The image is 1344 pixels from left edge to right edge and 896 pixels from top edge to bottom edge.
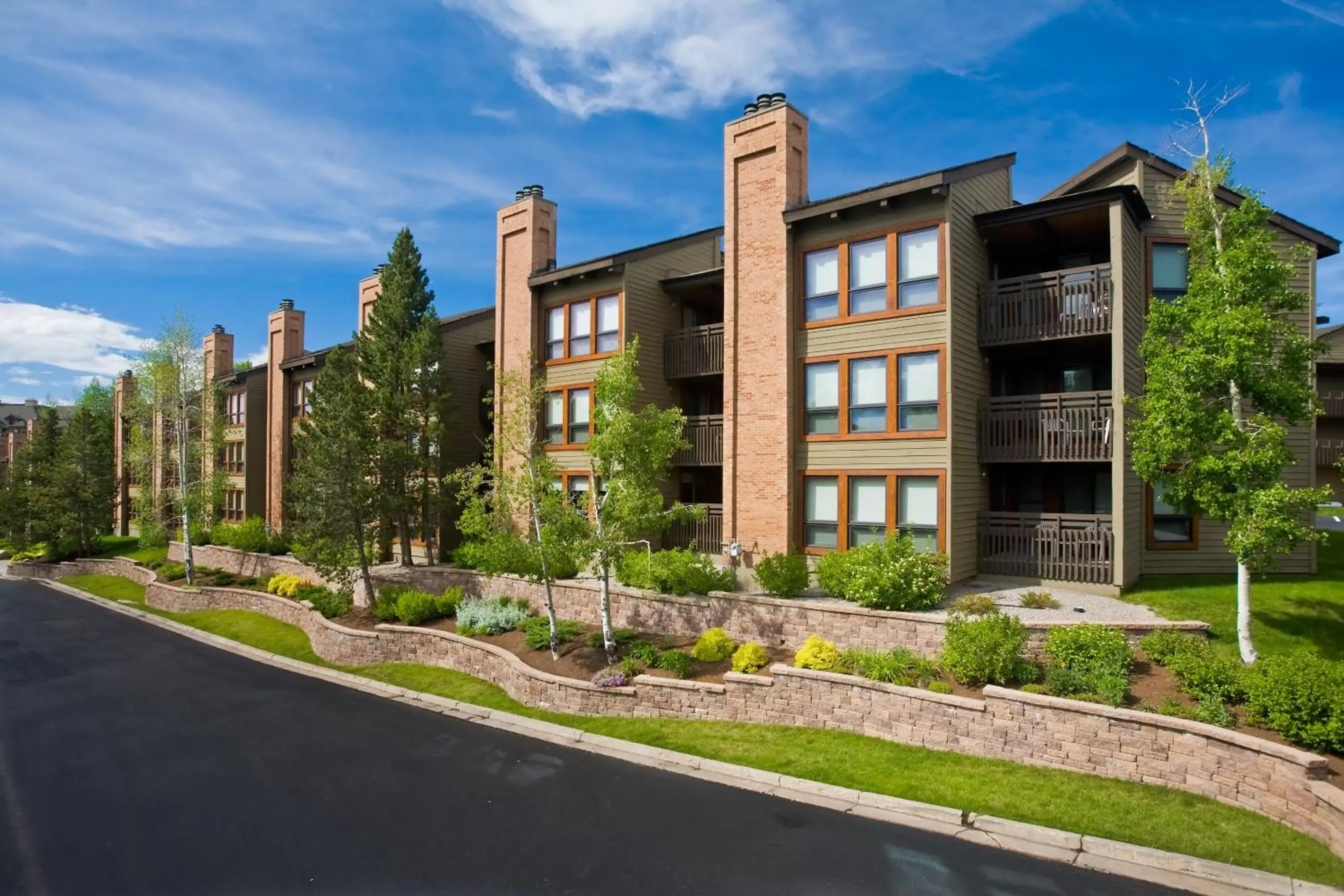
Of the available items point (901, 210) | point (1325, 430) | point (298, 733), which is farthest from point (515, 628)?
point (1325, 430)

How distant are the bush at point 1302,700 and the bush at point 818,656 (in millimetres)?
6432

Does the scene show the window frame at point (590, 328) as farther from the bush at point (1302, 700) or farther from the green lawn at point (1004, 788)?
the bush at point (1302, 700)

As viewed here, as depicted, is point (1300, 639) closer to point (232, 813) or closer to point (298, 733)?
point (232, 813)

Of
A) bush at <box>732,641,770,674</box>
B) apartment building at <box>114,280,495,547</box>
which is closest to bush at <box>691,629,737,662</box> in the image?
bush at <box>732,641,770,674</box>

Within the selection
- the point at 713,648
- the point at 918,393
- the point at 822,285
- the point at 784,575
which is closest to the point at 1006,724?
the point at 784,575

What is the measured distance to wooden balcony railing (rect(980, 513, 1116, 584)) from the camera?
16.8 meters

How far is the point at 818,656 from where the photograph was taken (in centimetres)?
1455

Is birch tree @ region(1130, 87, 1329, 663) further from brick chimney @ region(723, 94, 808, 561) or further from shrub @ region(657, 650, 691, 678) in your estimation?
shrub @ region(657, 650, 691, 678)

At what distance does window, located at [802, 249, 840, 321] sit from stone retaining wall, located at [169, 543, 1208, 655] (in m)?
7.46

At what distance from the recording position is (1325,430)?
2806cm

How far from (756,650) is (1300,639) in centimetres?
1014

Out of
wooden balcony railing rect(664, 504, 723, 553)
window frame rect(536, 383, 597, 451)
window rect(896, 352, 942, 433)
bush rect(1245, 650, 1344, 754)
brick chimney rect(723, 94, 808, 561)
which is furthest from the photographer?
window frame rect(536, 383, 597, 451)

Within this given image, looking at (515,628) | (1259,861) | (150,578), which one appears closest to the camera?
(1259,861)

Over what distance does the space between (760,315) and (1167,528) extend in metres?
11.6
